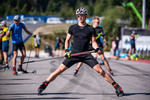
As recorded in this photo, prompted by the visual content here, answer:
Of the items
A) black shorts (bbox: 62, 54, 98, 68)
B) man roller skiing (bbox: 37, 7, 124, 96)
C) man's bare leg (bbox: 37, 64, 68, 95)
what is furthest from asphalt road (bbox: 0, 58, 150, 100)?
black shorts (bbox: 62, 54, 98, 68)

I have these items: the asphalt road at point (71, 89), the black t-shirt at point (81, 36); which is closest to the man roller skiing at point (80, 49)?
the black t-shirt at point (81, 36)

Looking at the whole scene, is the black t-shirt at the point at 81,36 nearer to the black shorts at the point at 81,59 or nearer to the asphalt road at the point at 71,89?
the black shorts at the point at 81,59

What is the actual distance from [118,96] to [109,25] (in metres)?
47.2

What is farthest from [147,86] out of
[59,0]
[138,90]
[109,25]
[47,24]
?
[59,0]

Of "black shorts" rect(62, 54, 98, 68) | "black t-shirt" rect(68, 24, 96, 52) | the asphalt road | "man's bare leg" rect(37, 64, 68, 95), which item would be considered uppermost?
"black t-shirt" rect(68, 24, 96, 52)

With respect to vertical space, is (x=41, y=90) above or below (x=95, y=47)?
below

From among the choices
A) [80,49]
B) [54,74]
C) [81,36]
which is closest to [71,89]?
[54,74]

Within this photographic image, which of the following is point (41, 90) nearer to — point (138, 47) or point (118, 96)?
point (118, 96)

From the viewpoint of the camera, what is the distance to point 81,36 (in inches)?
256

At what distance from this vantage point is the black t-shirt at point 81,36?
6.51 meters

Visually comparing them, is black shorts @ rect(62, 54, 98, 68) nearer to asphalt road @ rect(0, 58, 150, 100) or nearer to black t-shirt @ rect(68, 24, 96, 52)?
black t-shirt @ rect(68, 24, 96, 52)

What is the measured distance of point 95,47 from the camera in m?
6.79

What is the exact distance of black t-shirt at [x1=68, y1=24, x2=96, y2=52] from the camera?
6.51m

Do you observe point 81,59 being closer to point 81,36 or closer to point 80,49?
point 80,49
